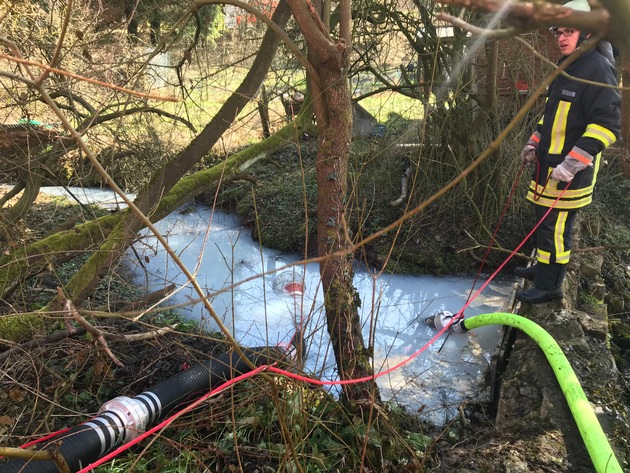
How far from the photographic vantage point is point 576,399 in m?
2.61

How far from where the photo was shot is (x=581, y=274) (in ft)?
14.6

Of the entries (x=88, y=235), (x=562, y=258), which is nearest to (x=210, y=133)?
(x=88, y=235)

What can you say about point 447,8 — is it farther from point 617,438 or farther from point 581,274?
point 617,438

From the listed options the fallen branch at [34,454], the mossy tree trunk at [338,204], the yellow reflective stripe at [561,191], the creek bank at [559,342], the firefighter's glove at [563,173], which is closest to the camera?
the fallen branch at [34,454]

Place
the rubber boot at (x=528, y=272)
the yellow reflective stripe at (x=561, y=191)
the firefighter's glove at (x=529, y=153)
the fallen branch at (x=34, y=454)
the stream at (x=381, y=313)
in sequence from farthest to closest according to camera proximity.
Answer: the rubber boot at (x=528, y=272)
the firefighter's glove at (x=529, y=153)
the stream at (x=381, y=313)
the yellow reflective stripe at (x=561, y=191)
the fallen branch at (x=34, y=454)

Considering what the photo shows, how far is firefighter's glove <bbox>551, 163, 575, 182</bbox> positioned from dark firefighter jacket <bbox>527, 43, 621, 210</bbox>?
0.03m

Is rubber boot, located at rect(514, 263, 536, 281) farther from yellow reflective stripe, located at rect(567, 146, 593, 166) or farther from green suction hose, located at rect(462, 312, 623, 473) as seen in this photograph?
yellow reflective stripe, located at rect(567, 146, 593, 166)

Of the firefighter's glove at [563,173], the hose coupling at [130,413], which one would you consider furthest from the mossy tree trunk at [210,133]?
the firefighter's glove at [563,173]

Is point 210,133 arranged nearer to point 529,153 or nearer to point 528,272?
point 529,153

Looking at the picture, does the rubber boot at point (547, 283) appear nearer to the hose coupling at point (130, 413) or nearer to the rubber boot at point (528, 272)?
the rubber boot at point (528, 272)

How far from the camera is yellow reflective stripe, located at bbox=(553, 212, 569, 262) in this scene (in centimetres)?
362

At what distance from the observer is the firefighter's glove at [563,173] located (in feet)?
11.0

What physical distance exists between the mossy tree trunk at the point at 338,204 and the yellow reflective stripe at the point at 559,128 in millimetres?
1568

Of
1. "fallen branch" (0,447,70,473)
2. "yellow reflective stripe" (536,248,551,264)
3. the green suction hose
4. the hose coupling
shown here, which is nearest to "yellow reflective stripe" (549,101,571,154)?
"yellow reflective stripe" (536,248,551,264)
